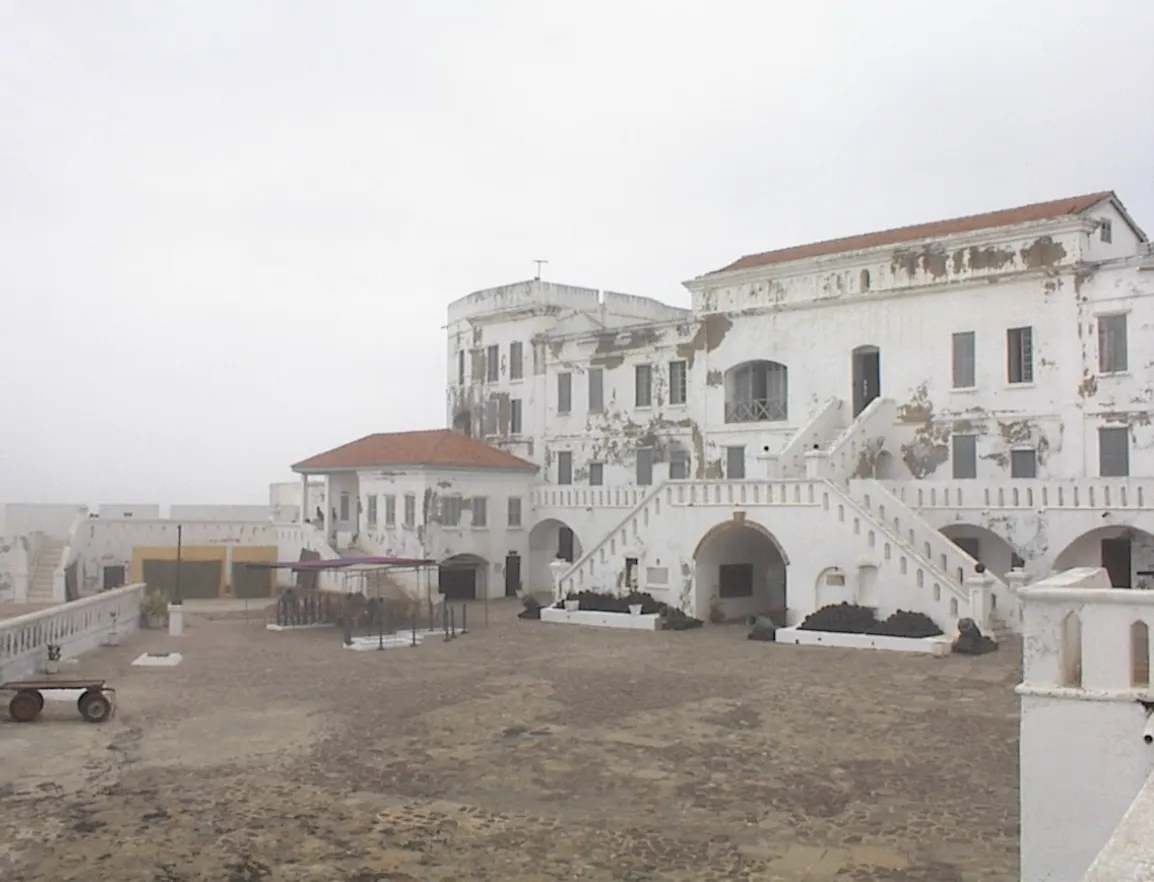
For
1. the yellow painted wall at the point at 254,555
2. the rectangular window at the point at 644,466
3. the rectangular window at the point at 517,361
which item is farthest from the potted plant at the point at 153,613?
the rectangular window at the point at 517,361

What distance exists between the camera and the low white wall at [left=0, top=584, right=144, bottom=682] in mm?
21438

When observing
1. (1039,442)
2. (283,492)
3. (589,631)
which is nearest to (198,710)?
(589,631)

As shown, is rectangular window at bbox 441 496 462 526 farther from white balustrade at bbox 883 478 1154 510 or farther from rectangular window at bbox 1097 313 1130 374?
rectangular window at bbox 1097 313 1130 374

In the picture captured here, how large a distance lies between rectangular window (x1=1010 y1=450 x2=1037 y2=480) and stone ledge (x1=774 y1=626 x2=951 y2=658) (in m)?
8.31

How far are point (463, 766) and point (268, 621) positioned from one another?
70.9ft

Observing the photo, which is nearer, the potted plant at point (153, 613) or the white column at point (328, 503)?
the potted plant at point (153, 613)

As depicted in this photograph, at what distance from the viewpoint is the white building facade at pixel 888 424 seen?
30.6 m

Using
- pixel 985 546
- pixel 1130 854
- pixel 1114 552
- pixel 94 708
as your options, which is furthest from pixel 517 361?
pixel 1130 854

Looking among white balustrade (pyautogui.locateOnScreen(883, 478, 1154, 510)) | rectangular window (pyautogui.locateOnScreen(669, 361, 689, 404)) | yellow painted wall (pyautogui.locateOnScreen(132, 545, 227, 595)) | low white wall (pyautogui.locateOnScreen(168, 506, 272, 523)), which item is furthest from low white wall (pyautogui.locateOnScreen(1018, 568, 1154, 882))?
low white wall (pyautogui.locateOnScreen(168, 506, 272, 523))

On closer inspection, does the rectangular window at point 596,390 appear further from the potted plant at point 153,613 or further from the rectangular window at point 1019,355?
the potted plant at point 153,613

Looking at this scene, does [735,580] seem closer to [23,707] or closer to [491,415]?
[491,415]

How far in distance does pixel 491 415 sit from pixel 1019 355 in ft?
75.0

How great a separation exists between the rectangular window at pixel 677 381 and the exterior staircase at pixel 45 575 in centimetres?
2318

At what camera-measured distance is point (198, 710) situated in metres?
19.8
